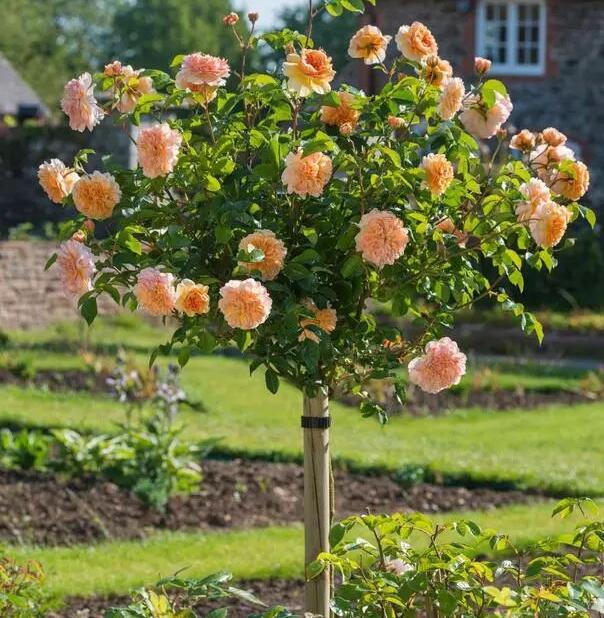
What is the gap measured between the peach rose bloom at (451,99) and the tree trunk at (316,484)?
3.05 ft

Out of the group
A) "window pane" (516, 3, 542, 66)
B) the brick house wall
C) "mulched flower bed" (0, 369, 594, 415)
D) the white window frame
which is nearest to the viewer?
"mulched flower bed" (0, 369, 594, 415)

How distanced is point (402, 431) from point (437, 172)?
7.76m

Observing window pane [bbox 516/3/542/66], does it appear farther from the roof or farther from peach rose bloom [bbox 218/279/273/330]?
peach rose bloom [bbox 218/279/273/330]

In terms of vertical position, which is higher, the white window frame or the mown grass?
the white window frame

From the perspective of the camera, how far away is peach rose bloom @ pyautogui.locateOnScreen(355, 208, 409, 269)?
387 centimetres

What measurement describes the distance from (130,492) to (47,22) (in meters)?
71.9

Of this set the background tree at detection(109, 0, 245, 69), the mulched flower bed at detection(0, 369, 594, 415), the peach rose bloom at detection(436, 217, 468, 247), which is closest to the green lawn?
the mulched flower bed at detection(0, 369, 594, 415)

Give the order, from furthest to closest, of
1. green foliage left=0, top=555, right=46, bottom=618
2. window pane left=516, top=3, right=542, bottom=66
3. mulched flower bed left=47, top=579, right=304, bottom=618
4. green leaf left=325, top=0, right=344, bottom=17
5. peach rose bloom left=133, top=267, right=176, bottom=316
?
window pane left=516, top=3, right=542, bottom=66
mulched flower bed left=47, top=579, right=304, bottom=618
green foliage left=0, top=555, right=46, bottom=618
green leaf left=325, top=0, right=344, bottom=17
peach rose bloom left=133, top=267, right=176, bottom=316

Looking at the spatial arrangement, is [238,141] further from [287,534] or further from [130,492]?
[130,492]

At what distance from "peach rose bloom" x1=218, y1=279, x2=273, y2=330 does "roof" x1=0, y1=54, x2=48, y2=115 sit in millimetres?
35592

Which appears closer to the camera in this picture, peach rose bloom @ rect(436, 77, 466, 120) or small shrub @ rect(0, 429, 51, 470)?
peach rose bloom @ rect(436, 77, 466, 120)

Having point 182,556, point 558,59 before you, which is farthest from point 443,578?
point 558,59

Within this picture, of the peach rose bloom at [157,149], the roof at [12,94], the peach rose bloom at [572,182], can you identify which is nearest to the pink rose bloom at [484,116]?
the peach rose bloom at [572,182]

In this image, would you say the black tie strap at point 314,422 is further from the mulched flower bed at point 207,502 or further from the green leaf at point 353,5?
the mulched flower bed at point 207,502
